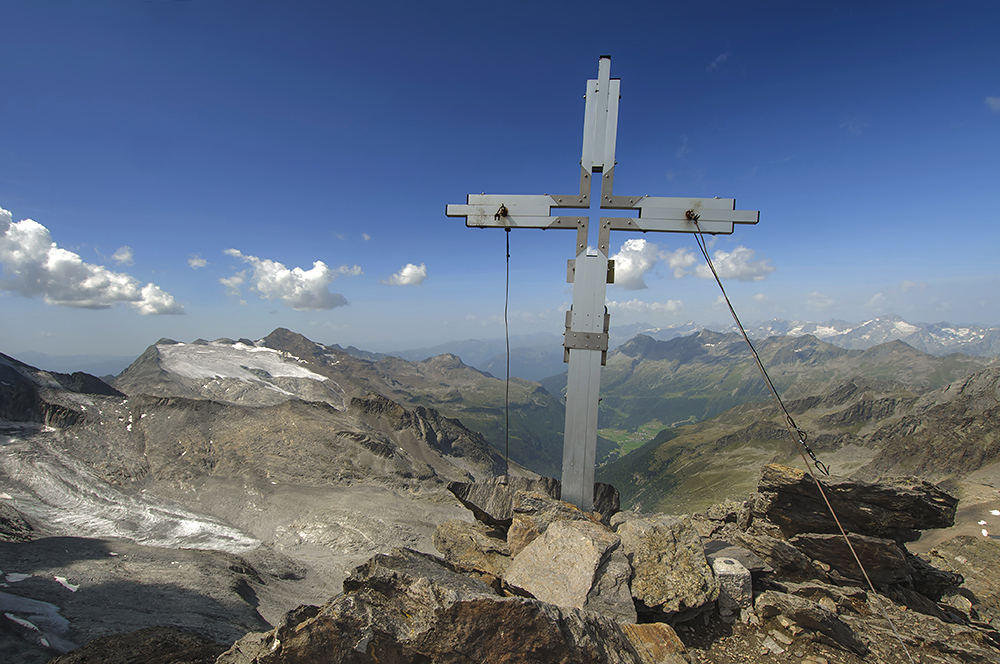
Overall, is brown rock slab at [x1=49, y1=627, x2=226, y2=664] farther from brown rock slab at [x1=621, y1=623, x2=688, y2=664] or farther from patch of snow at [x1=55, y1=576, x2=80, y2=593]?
patch of snow at [x1=55, y1=576, x2=80, y2=593]

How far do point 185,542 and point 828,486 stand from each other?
46303 millimetres

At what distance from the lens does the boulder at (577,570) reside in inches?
258

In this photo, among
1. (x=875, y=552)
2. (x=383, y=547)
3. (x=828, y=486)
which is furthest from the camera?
(x=383, y=547)

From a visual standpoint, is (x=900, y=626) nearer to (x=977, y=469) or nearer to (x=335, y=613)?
(x=335, y=613)

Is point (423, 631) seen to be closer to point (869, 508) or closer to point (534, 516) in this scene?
point (534, 516)

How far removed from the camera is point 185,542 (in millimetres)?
35844

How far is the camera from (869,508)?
39.1 feet

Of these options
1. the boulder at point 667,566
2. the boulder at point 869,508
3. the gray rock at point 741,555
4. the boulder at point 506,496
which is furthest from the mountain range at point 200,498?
the boulder at point 869,508

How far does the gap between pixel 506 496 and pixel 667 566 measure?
140 inches

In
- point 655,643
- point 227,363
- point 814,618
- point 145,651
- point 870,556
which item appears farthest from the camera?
point 227,363

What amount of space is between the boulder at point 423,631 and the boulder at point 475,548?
297 centimetres

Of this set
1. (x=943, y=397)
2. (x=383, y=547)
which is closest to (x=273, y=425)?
(x=383, y=547)

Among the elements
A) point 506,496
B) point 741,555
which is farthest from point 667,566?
point 506,496

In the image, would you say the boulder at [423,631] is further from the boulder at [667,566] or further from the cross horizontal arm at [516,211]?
the cross horizontal arm at [516,211]
